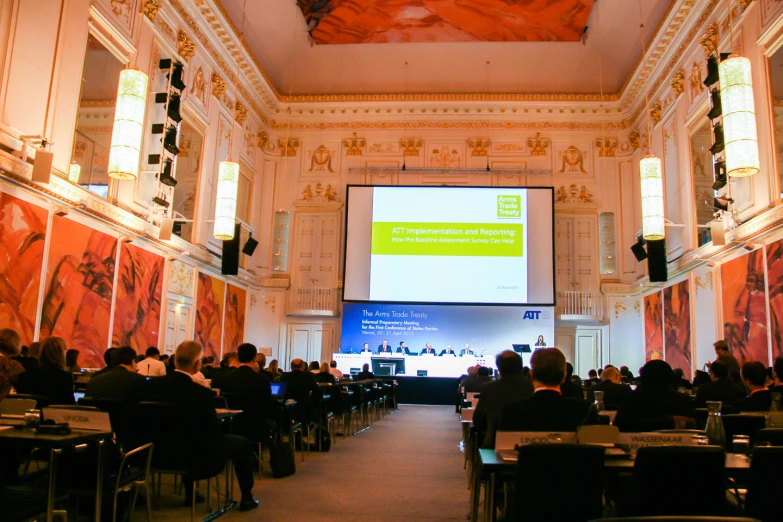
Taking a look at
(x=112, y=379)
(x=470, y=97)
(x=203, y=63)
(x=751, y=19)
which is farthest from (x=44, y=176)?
(x=470, y=97)

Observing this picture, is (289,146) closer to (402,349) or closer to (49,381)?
(402,349)

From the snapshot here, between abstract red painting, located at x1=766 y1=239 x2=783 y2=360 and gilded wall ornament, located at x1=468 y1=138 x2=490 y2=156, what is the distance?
30.0 ft

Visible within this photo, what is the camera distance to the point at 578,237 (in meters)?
16.8

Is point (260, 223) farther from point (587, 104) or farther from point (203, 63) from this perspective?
point (587, 104)

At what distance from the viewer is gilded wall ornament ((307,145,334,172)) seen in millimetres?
17500

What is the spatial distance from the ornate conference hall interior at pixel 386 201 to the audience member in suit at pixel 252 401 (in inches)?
6.6

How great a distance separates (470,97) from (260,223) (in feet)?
22.2

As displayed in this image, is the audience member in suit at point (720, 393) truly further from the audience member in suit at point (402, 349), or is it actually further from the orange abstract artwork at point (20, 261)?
the audience member in suit at point (402, 349)

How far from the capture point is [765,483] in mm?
2279

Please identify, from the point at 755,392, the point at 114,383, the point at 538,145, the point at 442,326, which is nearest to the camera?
the point at 114,383

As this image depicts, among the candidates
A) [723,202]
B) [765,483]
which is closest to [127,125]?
[765,483]

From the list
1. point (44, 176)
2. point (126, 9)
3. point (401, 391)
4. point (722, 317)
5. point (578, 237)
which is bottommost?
point (401, 391)

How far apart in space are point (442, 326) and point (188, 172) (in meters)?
7.50

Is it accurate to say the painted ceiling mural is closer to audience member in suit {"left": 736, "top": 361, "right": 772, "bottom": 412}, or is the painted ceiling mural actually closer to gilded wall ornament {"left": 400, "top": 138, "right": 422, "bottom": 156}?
gilded wall ornament {"left": 400, "top": 138, "right": 422, "bottom": 156}
